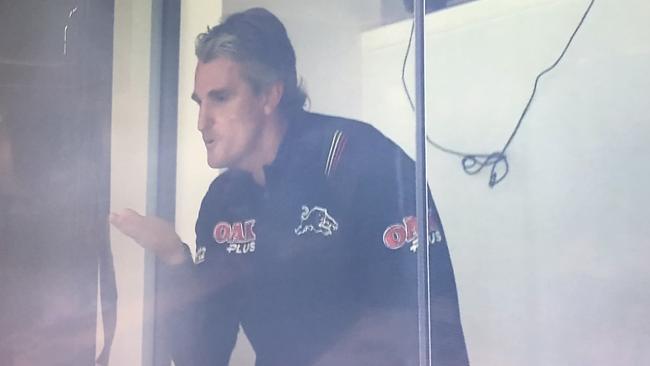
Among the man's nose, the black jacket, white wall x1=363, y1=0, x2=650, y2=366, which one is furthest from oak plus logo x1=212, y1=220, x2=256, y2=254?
white wall x1=363, y1=0, x2=650, y2=366

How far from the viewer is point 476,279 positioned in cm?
144

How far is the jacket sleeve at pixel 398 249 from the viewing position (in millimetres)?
1394

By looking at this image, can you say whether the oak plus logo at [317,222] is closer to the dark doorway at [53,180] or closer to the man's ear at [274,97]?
the man's ear at [274,97]

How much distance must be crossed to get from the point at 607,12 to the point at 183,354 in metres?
1.15

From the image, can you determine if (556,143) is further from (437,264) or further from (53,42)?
(53,42)

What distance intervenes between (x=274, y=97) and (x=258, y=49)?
120 mm

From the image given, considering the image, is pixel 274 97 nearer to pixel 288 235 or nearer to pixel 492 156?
pixel 288 235

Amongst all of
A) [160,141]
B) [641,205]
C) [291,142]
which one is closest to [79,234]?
[160,141]

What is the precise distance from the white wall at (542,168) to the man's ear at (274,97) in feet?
0.61

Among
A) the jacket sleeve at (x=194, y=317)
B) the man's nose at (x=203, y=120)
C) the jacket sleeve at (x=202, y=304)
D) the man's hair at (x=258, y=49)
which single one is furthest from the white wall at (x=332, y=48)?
the jacket sleeve at (x=194, y=317)

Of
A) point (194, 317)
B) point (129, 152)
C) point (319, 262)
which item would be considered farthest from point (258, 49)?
point (194, 317)

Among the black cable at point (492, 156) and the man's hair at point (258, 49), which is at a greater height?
the man's hair at point (258, 49)

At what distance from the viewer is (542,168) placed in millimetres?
1460

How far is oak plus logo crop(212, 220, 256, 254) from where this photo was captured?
1.52 metres
